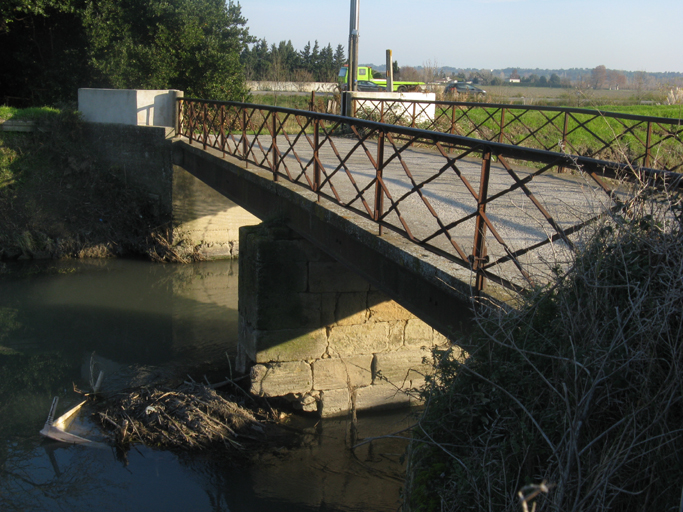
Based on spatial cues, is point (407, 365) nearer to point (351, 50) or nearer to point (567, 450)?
point (567, 450)

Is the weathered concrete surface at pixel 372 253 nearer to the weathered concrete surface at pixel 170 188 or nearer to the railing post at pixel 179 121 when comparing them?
the railing post at pixel 179 121

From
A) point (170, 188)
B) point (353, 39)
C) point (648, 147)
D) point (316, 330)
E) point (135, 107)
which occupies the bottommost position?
point (316, 330)

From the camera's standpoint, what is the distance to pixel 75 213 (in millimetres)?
13852

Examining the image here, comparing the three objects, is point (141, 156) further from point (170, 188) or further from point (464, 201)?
point (464, 201)

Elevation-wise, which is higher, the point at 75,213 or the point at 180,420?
the point at 75,213

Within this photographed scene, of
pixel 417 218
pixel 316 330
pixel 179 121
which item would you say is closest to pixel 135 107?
pixel 179 121

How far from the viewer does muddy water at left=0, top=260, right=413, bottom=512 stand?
582 centimetres

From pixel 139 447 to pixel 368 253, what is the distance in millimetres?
3454

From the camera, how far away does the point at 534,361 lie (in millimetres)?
2795

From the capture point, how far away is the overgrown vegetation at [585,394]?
2273 mm

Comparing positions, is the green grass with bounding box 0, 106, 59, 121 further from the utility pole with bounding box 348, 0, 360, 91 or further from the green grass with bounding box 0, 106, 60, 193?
the utility pole with bounding box 348, 0, 360, 91

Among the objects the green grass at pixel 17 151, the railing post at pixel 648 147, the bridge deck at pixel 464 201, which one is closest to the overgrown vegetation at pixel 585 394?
the bridge deck at pixel 464 201

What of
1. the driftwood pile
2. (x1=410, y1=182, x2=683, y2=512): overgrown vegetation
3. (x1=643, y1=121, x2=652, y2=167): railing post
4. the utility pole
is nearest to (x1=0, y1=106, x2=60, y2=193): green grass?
the utility pole

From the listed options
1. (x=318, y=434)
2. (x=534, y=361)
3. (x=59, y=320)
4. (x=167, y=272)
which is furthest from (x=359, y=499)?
(x=167, y=272)
